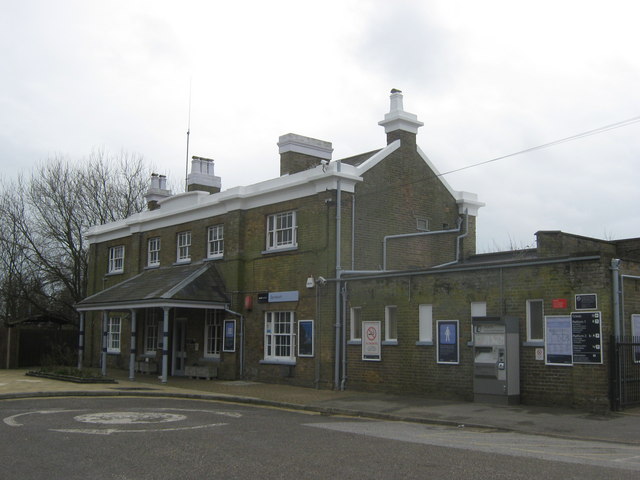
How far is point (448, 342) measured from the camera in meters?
18.0

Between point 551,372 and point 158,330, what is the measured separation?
18275 mm

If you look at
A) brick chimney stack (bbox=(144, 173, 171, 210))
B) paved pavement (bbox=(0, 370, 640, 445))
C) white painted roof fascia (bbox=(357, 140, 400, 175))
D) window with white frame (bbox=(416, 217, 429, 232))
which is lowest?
paved pavement (bbox=(0, 370, 640, 445))

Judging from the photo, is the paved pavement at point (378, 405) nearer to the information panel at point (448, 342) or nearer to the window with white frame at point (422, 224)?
the information panel at point (448, 342)

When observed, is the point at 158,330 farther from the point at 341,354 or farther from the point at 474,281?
the point at 474,281

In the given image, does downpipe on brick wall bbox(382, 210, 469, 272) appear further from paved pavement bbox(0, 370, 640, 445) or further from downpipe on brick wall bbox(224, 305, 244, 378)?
downpipe on brick wall bbox(224, 305, 244, 378)

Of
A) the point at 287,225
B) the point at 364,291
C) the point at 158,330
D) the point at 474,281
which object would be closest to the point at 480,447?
the point at 474,281

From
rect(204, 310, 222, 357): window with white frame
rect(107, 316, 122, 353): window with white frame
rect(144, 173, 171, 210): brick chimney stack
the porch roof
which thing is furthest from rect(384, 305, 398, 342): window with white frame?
rect(144, 173, 171, 210): brick chimney stack

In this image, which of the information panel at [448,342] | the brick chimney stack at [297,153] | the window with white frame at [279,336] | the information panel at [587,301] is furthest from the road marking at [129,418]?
the brick chimney stack at [297,153]

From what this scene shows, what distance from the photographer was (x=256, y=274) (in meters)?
24.6

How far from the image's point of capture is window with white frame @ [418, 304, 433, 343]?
18688mm

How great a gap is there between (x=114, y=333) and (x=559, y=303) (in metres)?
22.6

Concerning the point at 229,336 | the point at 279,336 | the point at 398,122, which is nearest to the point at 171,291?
the point at 229,336

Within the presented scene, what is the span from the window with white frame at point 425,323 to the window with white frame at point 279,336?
5324 mm

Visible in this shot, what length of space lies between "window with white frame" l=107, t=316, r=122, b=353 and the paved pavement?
7495mm
